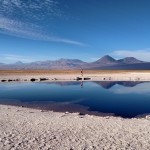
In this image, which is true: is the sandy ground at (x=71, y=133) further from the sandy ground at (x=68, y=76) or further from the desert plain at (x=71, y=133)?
the sandy ground at (x=68, y=76)

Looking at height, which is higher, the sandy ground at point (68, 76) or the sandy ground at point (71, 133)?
the sandy ground at point (68, 76)

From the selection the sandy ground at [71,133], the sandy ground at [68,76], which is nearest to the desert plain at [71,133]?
the sandy ground at [71,133]

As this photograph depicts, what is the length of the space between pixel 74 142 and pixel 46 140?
121 centimetres

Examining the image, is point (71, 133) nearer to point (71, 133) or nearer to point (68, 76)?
point (71, 133)

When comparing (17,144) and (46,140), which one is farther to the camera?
(46,140)

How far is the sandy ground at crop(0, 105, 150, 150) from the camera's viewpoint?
434 inches

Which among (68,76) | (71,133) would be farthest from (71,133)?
(68,76)

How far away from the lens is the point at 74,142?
11.5 meters

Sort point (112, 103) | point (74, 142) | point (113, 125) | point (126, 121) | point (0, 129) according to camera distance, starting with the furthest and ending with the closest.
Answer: point (112, 103), point (126, 121), point (113, 125), point (0, 129), point (74, 142)

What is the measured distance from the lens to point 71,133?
508 inches

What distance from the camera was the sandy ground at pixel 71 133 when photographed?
1103cm

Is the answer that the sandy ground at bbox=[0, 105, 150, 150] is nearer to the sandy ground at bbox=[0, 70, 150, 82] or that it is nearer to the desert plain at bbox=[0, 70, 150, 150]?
the desert plain at bbox=[0, 70, 150, 150]

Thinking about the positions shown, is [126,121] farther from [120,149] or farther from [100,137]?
[120,149]

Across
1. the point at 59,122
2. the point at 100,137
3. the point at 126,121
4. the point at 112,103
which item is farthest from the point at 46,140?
the point at 112,103
